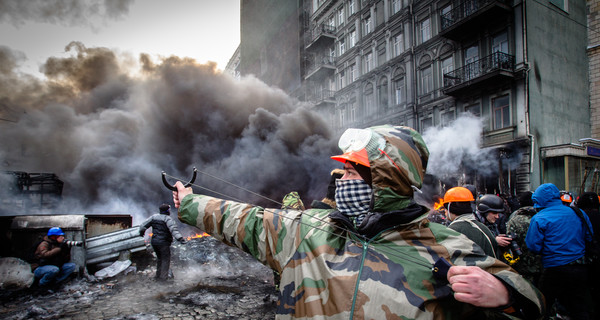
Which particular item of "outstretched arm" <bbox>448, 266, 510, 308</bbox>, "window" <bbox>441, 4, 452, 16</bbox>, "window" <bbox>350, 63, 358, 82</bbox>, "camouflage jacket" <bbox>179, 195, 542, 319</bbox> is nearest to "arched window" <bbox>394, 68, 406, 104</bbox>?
"window" <bbox>441, 4, 452, 16</bbox>

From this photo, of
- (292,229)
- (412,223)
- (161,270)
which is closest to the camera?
(412,223)

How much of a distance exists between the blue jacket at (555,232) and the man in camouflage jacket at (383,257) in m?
2.55

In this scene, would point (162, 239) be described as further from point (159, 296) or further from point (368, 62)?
point (368, 62)

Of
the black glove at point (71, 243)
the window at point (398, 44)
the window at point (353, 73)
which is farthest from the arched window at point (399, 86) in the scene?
the black glove at point (71, 243)

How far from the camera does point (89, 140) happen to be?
15117 mm

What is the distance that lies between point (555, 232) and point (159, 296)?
249 inches

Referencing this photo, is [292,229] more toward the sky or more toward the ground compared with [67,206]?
more toward the sky

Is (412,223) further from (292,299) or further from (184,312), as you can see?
(184,312)

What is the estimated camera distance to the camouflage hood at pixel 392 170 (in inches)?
54.0

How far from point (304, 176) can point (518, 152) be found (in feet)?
Result: 29.3

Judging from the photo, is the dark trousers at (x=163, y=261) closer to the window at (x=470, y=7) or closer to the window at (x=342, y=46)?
the window at (x=470, y=7)

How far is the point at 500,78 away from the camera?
11820 mm

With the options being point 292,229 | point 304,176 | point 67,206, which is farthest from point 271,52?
point 292,229

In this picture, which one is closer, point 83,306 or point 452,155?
point 83,306
